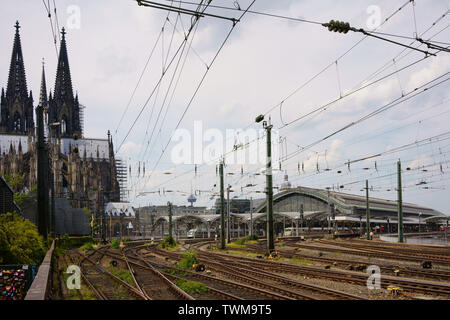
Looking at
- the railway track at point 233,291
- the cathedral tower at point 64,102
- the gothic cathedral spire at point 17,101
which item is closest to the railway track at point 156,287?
the railway track at point 233,291

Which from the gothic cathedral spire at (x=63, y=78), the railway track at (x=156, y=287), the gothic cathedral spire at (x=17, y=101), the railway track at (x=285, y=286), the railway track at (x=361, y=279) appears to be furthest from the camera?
the gothic cathedral spire at (x=63, y=78)

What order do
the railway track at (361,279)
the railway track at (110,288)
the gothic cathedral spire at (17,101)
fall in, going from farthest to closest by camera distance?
1. the gothic cathedral spire at (17,101)
2. the railway track at (110,288)
3. the railway track at (361,279)

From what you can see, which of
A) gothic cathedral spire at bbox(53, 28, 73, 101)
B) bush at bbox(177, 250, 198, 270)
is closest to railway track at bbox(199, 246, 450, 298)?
bush at bbox(177, 250, 198, 270)

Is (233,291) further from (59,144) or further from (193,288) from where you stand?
(59,144)

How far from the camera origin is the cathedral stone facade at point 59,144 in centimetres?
11312

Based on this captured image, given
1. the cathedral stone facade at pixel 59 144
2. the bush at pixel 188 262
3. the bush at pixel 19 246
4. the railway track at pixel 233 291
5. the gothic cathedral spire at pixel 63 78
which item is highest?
the gothic cathedral spire at pixel 63 78

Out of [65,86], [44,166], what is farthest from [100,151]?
[44,166]

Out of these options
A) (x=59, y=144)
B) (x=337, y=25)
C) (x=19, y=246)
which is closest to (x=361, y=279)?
(x=337, y=25)

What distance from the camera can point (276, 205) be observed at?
108m

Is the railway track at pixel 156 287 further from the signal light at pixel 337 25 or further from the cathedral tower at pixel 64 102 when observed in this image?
the cathedral tower at pixel 64 102

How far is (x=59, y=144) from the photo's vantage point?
12050 cm

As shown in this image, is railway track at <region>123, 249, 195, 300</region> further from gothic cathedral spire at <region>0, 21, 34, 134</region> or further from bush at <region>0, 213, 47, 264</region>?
gothic cathedral spire at <region>0, 21, 34, 134</region>

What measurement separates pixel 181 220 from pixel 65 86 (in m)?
84.2
